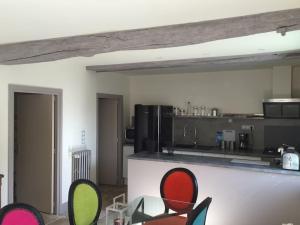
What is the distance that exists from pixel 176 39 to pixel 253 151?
3.55 metres

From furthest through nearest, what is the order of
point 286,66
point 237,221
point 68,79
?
point 286,66, point 68,79, point 237,221

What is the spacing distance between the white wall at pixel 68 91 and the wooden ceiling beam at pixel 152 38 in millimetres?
508

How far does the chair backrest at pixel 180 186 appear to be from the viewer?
3108mm

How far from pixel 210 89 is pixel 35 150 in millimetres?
3508

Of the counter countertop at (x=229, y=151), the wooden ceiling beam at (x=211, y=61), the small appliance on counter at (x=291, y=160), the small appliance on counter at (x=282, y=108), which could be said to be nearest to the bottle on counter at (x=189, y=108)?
the counter countertop at (x=229, y=151)

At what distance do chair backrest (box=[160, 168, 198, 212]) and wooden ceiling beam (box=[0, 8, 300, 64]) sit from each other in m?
1.42

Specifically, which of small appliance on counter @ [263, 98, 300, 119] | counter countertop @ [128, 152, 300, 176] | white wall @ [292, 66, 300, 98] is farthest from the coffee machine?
counter countertop @ [128, 152, 300, 176]

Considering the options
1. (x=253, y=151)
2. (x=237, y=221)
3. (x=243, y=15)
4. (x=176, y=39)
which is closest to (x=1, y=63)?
(x=176, y=39)

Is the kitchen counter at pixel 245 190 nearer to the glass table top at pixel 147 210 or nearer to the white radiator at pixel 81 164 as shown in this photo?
the glass table top at pixel 147 210

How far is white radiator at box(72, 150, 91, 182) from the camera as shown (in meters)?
4.65

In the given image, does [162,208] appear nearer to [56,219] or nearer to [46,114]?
[56,219]

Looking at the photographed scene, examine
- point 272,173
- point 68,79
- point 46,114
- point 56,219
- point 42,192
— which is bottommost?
point 56,219

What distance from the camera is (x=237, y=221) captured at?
143 inches

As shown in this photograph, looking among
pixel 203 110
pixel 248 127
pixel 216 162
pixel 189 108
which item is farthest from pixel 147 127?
pixel 216 162
